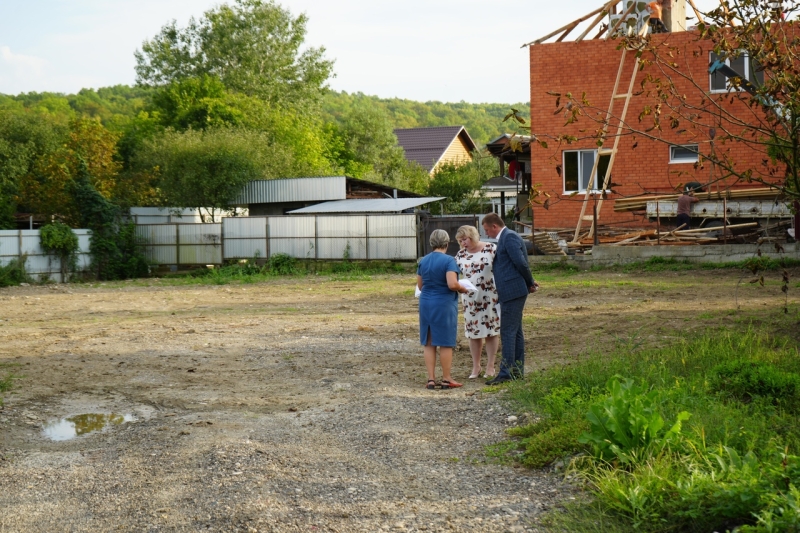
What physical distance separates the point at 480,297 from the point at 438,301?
577mm

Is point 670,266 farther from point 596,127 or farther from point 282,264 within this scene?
point 282,264

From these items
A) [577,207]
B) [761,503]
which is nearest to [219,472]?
[761,503]

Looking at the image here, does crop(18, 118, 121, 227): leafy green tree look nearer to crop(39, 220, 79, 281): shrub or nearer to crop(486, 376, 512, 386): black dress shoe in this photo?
crop(39, 220, 79, 281): shrub

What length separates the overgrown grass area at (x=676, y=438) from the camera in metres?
4.29

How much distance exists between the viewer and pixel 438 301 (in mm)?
9289

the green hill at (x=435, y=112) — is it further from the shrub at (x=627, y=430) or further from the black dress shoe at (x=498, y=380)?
the shrub at (x=627, y=430)

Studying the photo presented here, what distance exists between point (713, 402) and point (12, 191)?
46.7 m

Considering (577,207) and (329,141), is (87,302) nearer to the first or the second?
(577,207)

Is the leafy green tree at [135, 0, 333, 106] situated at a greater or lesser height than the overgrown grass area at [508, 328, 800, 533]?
greater

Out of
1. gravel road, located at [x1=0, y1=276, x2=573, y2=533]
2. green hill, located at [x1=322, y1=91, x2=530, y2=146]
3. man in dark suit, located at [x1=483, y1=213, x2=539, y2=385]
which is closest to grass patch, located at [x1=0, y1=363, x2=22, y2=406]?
gravel road, located at [x1=0, y1=276, x2=573, y2=533]

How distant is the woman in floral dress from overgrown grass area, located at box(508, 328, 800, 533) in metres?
1.10

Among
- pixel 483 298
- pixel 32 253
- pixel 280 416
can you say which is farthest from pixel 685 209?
pixel 32 253

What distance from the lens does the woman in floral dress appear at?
9602 millimetres

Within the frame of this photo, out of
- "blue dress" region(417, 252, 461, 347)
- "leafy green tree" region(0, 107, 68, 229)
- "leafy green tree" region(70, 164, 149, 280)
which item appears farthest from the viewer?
"leafy green tree" region(0, 107, 68, 229)
